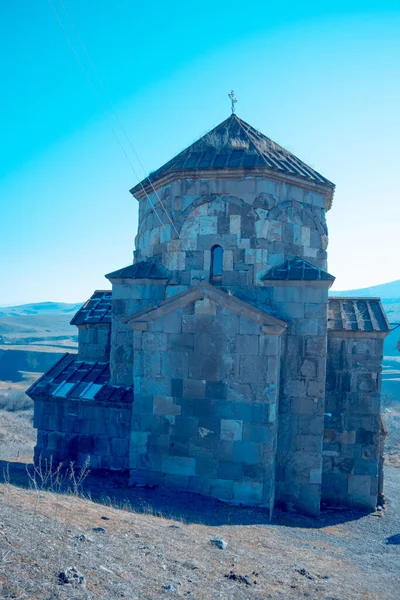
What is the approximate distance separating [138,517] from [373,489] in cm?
390

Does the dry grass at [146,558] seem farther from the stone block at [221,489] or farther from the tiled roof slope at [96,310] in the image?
the tiled roof slope at [96,310]

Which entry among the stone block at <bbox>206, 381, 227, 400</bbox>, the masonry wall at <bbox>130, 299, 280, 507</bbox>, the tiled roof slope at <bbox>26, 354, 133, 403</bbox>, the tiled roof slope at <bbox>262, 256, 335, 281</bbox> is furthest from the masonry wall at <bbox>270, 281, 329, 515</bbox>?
the tiled roof slope at <bbox>26, 354, 133, 403</bbox>

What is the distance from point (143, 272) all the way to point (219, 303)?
5.55ft

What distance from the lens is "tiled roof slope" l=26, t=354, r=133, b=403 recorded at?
7.22 metres

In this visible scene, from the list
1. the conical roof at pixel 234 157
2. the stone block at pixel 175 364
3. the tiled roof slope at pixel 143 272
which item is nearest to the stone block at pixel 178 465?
the stone block at pixel 175 364

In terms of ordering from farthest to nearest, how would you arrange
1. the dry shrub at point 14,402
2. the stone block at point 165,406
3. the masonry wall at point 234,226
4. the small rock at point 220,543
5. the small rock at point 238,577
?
the dry shrub at point 14,402, the masonry wall at point 234,226, the stone block at point 165,406, the small rock at point 220,543, the small rock at point 238,577

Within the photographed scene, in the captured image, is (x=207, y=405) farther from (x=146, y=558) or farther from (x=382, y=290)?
(x=382, y=290)

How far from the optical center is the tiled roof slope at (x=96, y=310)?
8172 mm

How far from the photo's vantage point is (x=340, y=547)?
5.62 metres

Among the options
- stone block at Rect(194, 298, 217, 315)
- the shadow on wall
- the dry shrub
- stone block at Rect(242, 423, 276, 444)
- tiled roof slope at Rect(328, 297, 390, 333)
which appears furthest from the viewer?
the dry shrub

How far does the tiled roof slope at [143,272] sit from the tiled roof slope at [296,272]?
1536mm

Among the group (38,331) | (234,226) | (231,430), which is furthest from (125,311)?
(38,331)

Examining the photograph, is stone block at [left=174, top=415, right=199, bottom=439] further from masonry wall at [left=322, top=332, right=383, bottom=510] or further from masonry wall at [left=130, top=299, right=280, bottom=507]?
masonry wall at [left=322, top=332, right=383, bottom=510]

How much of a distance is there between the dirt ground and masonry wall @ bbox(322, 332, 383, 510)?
60 centimetres
